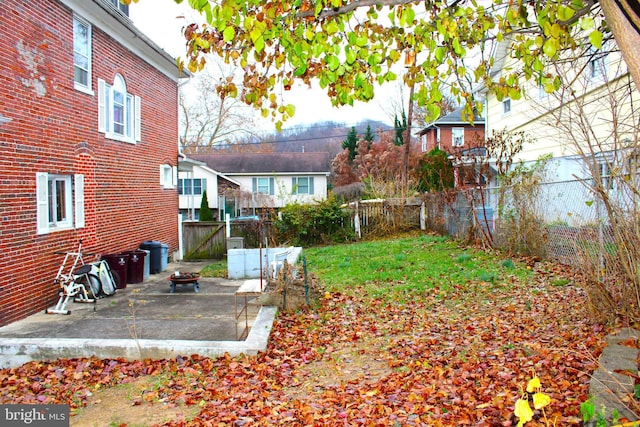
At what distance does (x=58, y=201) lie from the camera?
10000mm

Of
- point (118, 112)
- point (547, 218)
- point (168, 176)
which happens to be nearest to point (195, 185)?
point (168, 176)

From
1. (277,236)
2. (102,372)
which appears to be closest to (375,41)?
(102,372)

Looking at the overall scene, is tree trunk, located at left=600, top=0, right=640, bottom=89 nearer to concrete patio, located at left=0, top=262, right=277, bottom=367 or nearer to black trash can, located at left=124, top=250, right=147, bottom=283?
concrete patio, located at left=0, top=262, right=277, bottom=367

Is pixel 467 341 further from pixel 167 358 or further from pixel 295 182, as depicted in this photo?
pixel 295 182

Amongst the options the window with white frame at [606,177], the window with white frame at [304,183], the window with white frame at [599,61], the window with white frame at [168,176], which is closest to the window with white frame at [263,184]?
the window with white frame at [304,183]

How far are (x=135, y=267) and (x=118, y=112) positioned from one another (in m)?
3.92

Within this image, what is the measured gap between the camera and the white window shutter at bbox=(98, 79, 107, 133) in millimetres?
11227

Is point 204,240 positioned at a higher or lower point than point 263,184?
lower

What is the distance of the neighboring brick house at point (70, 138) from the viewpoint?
818 centimetres

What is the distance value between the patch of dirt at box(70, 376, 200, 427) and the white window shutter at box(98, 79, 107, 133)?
290 inches

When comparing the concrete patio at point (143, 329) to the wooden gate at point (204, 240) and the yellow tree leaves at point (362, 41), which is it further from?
the wooden gate at point (204, 240)

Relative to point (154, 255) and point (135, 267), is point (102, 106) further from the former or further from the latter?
point (154, 255)

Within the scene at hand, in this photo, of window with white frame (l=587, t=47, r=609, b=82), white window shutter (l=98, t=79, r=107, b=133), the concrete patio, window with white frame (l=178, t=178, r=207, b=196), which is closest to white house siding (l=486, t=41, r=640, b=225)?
window with white frame (l=587, t=47, r=609, b=82)

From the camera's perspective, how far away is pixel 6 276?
7.94 meters
